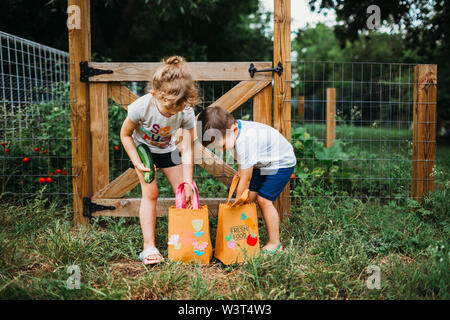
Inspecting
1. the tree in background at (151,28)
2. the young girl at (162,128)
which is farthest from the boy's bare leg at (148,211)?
the tree in background at (151,28)

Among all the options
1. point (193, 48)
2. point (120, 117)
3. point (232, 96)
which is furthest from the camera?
point (193, 48)

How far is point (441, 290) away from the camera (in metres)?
1.77

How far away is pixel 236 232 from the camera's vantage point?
236 centimetres

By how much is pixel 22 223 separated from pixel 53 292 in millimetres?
1135

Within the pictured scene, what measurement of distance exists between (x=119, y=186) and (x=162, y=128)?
41.0 inches

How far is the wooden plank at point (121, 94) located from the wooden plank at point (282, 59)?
1.29 meters

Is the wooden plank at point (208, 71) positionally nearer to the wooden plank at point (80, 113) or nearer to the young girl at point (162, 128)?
the wooden plank at point (80, 113)

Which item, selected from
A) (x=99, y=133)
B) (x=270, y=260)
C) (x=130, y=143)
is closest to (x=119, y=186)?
(x=99, y=133)

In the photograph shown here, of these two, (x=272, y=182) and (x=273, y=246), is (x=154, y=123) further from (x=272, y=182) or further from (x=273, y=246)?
(x=273, y=246)

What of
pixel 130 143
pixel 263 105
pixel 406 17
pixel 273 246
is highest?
pixel 406 17

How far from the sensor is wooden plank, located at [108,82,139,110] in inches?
121

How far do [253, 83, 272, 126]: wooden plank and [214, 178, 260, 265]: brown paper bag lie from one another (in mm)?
807

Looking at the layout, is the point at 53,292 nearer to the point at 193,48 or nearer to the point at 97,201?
the point at 97,201
